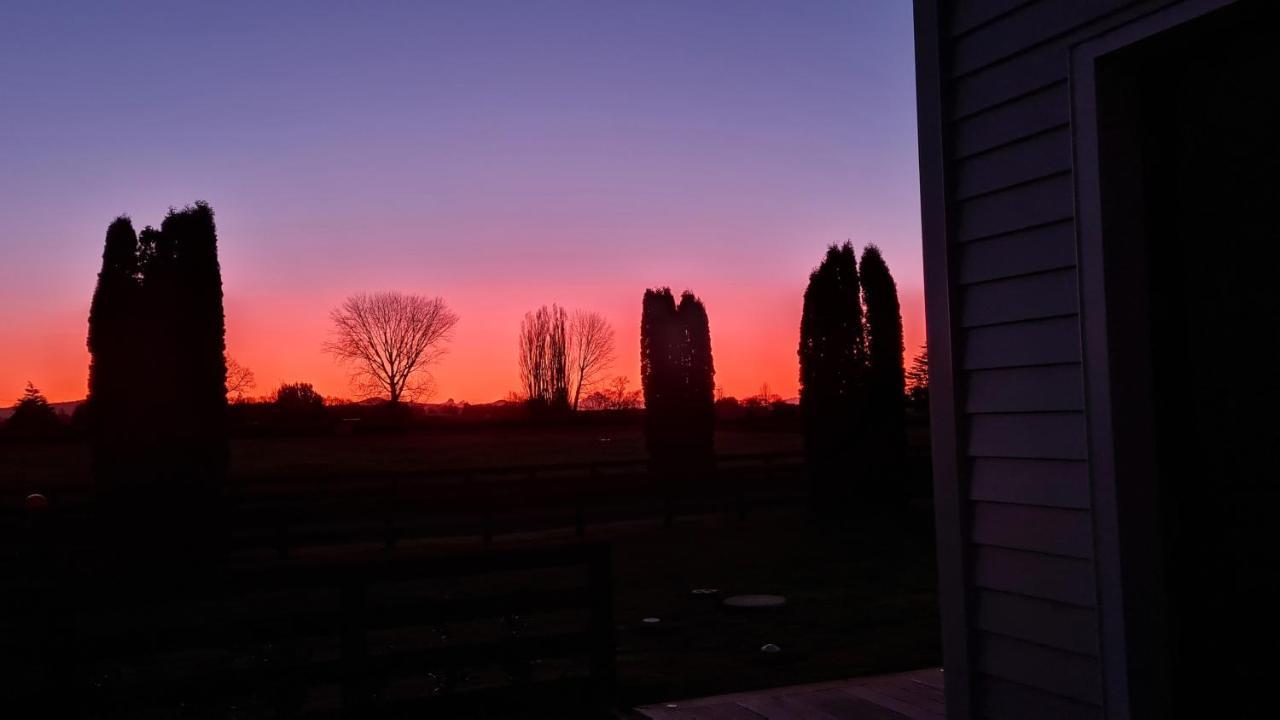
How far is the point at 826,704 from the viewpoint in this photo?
15.4ft

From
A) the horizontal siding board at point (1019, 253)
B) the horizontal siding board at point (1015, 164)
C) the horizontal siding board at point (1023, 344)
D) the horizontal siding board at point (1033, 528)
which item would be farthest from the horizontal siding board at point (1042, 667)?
the horizontal siding board at point (1015, 164)

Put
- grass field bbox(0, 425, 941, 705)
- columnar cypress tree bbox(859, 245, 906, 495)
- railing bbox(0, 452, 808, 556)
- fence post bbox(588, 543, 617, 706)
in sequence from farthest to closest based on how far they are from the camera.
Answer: columnar cypress tree bbox(859, 245, 906, 495)
railing bbox(0, 452, 808, 556)
grass field bbox(0, 425, 941, 705)
fence post bbox(588, 543, 617, 706)

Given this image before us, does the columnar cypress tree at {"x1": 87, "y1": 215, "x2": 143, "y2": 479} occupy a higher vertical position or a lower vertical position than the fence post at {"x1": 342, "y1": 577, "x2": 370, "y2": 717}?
higher

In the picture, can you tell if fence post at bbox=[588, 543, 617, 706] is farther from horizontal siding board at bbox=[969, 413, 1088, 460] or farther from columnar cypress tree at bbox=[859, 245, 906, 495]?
columnar cypress tree at bbox=[859, 245, 906, 495]

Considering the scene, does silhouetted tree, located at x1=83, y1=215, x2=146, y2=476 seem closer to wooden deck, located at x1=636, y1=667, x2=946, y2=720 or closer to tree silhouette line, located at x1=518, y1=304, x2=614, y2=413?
wooden deck, located at x1=636, y1=667, x2=946, y2=720

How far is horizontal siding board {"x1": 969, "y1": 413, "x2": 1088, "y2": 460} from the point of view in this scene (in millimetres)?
2779

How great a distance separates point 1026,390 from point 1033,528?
1.37ft

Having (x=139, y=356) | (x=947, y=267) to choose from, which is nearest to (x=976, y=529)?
(x=947, y=267)

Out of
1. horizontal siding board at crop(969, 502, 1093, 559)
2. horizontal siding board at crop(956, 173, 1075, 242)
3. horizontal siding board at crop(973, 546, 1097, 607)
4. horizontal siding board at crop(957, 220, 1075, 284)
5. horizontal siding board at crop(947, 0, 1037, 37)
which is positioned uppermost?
horizontal siding board at crop(947, 0, 1037, 37)

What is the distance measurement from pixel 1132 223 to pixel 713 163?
11.3 metres

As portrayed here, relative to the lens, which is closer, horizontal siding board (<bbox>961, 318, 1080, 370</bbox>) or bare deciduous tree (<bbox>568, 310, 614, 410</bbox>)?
horizontal siding board (<bbox>961, 318, 1080, 370</bbox>)

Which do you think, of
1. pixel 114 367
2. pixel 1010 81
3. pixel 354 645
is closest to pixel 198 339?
pixel 114 367

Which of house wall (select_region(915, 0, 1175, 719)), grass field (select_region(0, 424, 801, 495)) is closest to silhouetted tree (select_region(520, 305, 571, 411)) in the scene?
grass field (select_region(0, 424, 801, 495))

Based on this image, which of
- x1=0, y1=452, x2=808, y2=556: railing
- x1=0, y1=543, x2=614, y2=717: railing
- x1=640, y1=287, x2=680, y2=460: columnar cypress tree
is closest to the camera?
x1=0, y1=543, x2=614, y2=717: railing
